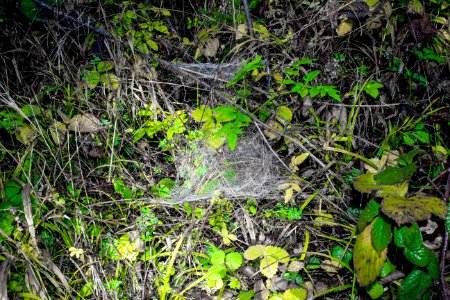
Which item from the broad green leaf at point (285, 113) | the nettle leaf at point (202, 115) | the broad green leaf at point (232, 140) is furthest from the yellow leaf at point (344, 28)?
the broad green leaf at point (232, 140)

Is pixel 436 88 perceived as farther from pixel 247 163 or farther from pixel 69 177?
pixel 69 177

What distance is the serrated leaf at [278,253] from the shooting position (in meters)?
1.92

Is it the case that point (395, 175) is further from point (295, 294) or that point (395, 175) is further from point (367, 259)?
point (295, 294)

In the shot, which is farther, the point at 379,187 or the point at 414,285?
the point at 379,187

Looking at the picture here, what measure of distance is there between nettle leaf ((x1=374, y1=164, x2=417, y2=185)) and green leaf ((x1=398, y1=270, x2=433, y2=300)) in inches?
15.9

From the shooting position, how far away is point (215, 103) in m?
2.59

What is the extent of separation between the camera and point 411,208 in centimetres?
150

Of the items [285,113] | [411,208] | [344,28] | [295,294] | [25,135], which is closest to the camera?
[411,208]

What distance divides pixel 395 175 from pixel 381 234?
0.29 m

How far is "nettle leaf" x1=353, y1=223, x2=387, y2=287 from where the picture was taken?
1.54 m

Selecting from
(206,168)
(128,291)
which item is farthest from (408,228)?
(128,291)

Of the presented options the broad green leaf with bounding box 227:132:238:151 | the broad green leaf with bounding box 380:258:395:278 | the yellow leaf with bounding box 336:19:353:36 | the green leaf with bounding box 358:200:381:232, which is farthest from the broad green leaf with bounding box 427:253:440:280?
the yellow leaf with bounding box 336:19:353:36

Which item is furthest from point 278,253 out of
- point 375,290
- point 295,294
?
point 375,290

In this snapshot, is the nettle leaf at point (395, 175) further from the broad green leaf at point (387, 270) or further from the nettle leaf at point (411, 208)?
the broad green leaf at point (387, 270)
